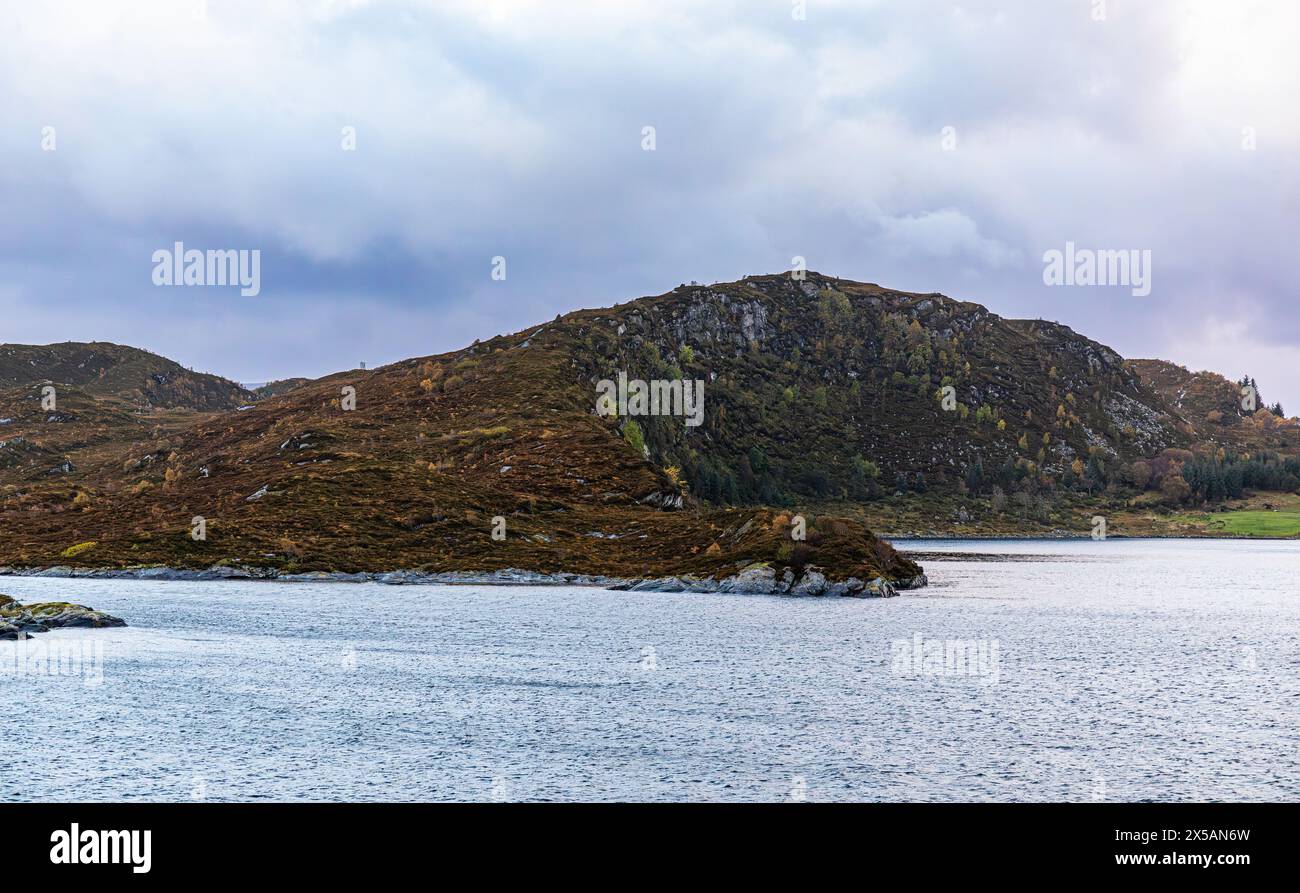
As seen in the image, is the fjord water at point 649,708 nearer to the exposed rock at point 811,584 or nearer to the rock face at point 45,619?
the rock face at point 45,619

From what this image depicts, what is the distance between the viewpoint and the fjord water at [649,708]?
3897 cm

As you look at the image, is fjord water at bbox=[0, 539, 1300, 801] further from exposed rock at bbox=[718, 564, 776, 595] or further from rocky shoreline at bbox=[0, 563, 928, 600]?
exposed rock at bbox=[718, 564, 776, 595]

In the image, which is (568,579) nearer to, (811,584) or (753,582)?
(753,582)

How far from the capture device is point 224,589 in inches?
4710

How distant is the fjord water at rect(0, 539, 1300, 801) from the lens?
3897 cm

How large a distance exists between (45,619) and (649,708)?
183ft

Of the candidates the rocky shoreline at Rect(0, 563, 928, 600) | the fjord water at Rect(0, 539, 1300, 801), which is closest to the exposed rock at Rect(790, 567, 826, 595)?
the rocky shoreline at Rect(0, 563, 928, 600)

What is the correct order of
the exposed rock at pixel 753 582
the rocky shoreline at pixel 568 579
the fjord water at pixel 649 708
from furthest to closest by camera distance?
the exposed rock at pixel 753 582
the rocky shoreline at pixel 568 579
the fjord water at pixel 649 708

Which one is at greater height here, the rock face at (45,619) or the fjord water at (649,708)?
the rock face at (45,619)

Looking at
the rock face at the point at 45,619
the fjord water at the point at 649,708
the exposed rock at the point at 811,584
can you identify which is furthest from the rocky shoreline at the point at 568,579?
the rock face at the point at 45,619

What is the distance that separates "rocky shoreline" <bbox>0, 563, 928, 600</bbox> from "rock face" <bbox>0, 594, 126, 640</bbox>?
4629 centimetres

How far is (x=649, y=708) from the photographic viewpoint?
52.7m

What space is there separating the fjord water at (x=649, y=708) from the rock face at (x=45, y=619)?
10.1ft
